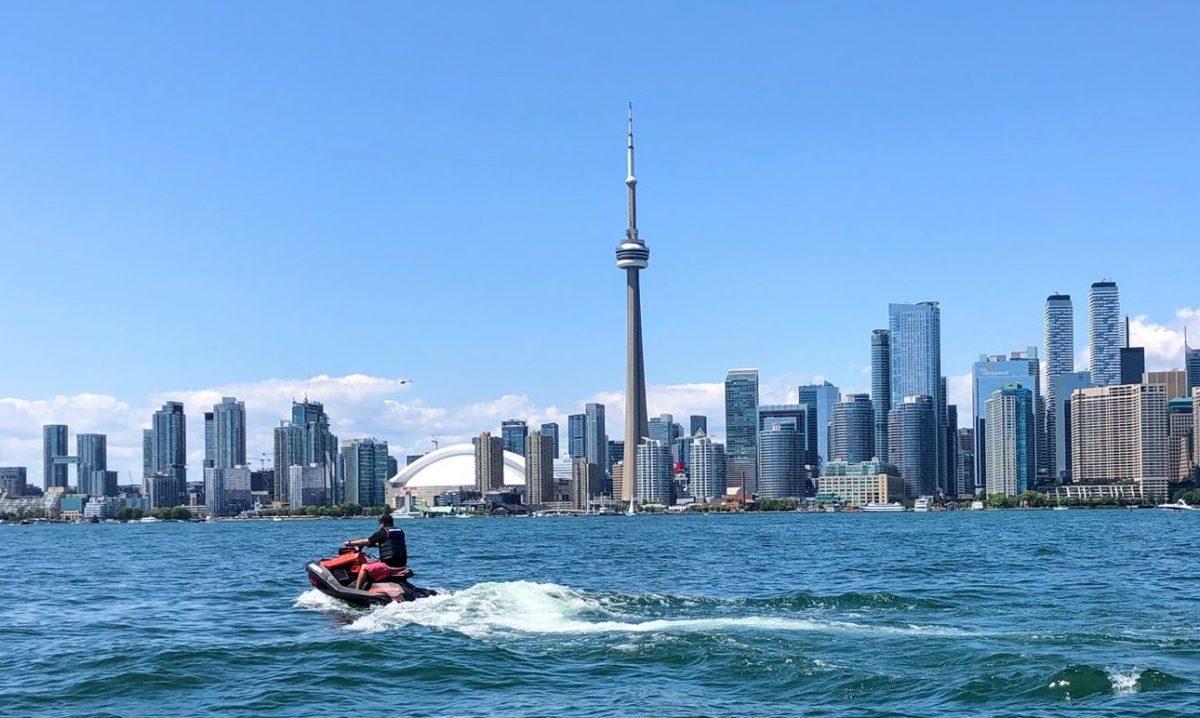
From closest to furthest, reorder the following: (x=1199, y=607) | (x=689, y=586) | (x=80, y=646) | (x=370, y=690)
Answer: (x=370, y=690)
(x=80, y=646)
(x=1199, y=607)
(x=689, y=586)

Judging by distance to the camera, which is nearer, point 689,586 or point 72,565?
point 689,586

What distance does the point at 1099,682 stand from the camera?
78.6 feet

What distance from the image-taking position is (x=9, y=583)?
56.5m

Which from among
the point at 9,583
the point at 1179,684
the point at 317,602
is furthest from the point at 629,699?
the point at 9,583

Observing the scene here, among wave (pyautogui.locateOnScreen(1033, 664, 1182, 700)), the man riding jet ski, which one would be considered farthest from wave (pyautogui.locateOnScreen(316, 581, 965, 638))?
wave (pyautogui.locateOnScreen(1033, 664, 1182, 700))

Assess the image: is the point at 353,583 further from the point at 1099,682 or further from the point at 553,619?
the point at 1099,682

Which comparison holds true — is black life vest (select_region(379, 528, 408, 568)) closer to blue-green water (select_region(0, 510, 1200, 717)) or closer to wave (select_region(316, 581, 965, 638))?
wave (select_region(316, 581, 965, 638))

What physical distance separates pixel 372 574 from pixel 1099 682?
70.2 feet

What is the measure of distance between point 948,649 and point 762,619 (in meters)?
6.58

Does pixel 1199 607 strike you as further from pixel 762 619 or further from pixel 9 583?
pixel 9 583

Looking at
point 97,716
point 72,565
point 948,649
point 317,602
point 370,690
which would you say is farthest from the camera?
point 72,565

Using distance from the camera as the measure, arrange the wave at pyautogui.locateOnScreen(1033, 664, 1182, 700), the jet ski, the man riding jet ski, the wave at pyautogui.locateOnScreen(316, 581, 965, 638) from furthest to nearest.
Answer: the man riding jet ski, the jet ski, the wave at pyautogui.locateOnScreen(316, 581, 965, 638), the wave at pyautogui.locateOnScreen(1033, 664, 1182, 700)

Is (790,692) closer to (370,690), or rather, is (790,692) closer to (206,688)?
(370,690)

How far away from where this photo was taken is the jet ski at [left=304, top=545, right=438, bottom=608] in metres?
37.8
